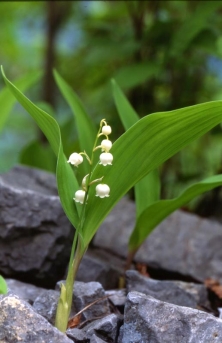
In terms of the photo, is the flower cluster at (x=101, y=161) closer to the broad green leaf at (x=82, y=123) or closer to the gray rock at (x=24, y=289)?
the gray rock at (x=24, y=289)

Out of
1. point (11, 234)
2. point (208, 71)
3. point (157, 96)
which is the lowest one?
point (11, 234)

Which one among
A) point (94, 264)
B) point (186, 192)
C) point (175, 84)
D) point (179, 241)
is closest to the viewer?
point (186, 192)

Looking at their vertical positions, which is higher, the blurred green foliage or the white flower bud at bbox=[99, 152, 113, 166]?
the blurred green foliage

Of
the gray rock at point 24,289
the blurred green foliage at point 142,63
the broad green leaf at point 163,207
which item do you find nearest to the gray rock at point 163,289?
the broad green leaf at point 163,207

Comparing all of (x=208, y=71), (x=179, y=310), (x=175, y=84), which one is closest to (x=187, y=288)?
(x=179, y=310)

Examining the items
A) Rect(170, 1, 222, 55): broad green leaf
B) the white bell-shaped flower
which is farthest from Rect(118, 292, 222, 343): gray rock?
Rect(170, 1, 222, 55): broad green leaf

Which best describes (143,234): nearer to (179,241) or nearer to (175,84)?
(179,241)

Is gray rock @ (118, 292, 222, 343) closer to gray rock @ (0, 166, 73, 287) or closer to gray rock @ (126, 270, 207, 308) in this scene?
gray rock @ (126, 270, 207, 308)
